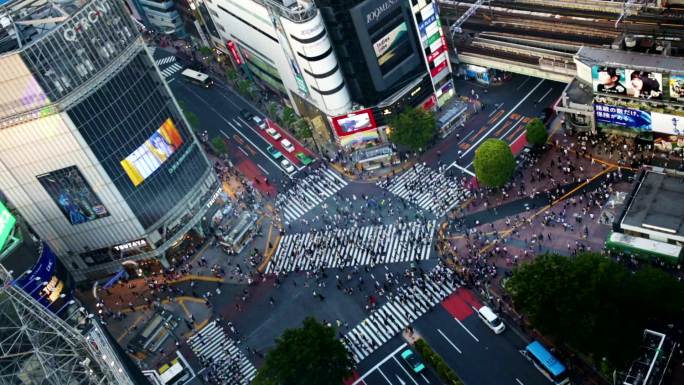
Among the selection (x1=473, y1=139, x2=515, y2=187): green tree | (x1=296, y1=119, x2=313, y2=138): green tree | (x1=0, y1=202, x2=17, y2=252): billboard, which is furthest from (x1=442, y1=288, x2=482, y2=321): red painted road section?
(x1=0, y1=202, x2=17, y2=252): billboard

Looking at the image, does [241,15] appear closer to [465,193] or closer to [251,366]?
[465,193]

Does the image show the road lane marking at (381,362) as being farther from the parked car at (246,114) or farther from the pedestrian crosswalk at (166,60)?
the pedestrian crosswalk at (166,60)

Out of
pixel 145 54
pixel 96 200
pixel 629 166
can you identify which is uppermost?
pixel 145 54

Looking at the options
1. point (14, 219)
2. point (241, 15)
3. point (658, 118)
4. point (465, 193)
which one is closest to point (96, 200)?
point (14, 219)

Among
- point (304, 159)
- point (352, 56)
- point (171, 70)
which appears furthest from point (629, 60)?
point (171, 70)

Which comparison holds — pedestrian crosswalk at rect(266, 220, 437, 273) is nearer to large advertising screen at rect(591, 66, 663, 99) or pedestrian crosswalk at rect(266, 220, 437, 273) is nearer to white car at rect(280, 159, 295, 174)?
white car at rect(280, 159, 295, 174)

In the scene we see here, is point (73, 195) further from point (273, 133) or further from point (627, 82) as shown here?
point (627, 82)
